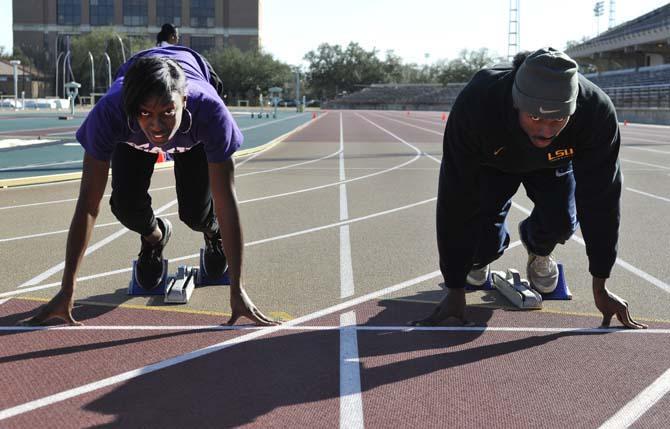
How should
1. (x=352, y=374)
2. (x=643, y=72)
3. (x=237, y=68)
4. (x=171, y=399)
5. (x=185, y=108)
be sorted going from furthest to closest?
(x=237, y=68) → (x=643, y=72) → (x=185, y=108) → (x=352, y=374) → (x=171, y=399)

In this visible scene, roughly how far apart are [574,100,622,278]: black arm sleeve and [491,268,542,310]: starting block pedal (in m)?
0.85

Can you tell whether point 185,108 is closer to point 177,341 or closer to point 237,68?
point 177,341

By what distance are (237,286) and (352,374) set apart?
3.01 feet

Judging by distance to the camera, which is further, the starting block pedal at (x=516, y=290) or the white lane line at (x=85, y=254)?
the white lane line at (x=85, y=254)

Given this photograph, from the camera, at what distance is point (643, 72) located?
2625 inches

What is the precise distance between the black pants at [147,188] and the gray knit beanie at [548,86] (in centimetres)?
222

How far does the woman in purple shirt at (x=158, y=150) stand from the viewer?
3645mm

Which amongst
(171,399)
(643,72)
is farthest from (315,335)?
(643,72)

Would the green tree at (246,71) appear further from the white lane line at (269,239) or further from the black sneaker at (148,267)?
the black sneaker at (148,267)

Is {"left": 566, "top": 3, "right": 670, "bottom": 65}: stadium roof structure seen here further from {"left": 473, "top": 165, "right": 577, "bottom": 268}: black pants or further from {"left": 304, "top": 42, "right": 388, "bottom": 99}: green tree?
{"left": 473, "top": 165, "right": 577, "bottom": 268}: black pants

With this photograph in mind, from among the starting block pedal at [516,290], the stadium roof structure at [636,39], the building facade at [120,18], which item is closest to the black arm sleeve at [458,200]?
A: the starting block pedal at [516,290]

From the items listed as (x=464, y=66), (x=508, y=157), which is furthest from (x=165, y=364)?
(x=464, y=66)

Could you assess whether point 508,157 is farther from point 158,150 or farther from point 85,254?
point 85,254

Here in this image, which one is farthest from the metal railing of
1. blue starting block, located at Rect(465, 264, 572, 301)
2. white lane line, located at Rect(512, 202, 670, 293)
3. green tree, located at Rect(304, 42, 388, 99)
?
green tree, located at Rect(304, 42, 388, 99)
